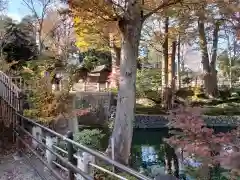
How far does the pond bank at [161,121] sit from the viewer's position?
15.3 metres

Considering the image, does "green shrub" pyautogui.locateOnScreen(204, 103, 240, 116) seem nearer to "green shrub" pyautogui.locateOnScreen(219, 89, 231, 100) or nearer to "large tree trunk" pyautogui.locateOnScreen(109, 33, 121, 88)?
"green shrub" pyautogui.locateOnScreen(219, 89, 231, 100)

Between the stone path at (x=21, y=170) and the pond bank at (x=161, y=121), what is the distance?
10.4 meters

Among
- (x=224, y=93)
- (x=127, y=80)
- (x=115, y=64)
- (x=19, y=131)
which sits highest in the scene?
(x=115, y=64)

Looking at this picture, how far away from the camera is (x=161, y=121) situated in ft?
50.8

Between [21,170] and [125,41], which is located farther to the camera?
[125,41]

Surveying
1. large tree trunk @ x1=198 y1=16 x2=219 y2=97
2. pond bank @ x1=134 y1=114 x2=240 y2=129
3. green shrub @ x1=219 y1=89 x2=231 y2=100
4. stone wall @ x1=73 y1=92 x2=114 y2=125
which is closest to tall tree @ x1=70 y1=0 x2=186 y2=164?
stone wall @ x1=73 y1=92 x2=114 y2=125

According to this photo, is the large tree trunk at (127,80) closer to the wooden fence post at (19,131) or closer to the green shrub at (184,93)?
the wooden fence post at (19,131)

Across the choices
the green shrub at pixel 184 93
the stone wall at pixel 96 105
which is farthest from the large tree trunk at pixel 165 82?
the stone wall at pixel 96 105

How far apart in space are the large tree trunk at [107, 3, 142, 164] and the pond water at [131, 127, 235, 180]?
38.4 inches

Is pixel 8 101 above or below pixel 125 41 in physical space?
below

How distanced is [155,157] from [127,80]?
4.22 meters

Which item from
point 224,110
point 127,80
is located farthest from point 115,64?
point 127,80

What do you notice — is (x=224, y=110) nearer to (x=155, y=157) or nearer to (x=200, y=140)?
(x=155, y=157)

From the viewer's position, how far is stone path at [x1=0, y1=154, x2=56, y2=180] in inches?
169
